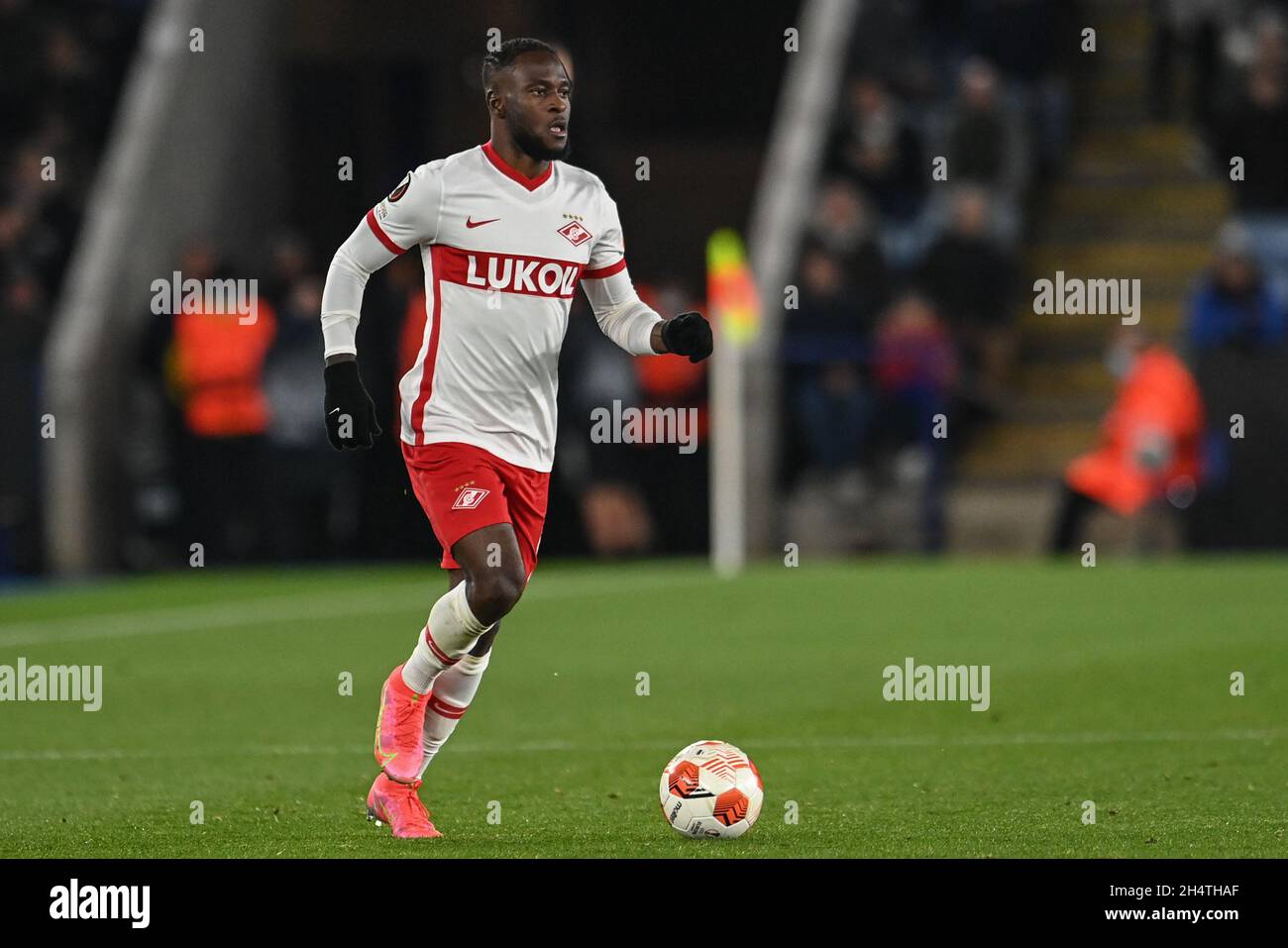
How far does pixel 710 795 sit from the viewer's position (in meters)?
7.43

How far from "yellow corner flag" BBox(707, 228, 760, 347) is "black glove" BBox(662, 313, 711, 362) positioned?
11006 millimetres

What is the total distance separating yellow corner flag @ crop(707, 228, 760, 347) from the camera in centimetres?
1883

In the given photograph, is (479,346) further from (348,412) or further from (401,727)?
(401,727)

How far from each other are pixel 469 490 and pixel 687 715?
361 centimetres

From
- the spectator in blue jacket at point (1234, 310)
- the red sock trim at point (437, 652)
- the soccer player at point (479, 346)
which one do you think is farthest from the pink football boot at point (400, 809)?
the spectator in blue jacket at point (1234, 310)

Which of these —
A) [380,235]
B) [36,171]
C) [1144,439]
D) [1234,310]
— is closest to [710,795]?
[380,235]

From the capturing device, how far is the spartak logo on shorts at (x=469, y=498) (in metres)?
7.51

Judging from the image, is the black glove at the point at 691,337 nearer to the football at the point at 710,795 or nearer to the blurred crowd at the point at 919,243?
the football at the point at 710,795

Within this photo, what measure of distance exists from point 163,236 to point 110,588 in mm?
3860

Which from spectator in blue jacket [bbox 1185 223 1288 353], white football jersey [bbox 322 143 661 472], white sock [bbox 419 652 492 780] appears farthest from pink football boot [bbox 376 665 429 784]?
spectator in blue jacket [bbox 1185 223 1288 353]

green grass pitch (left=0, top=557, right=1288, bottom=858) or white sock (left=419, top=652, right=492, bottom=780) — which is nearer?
green grass pitch (left=0, top=557, right=1288, bottom=858)

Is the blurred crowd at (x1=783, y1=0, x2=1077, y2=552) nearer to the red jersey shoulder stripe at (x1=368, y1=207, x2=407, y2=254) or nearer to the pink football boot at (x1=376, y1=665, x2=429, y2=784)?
the pink football boot at (x1=376, y1=665, x2=429, y2=784)

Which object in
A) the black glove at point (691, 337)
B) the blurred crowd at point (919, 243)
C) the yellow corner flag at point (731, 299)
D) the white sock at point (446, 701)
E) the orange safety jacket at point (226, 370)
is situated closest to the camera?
the black glove at point (691, 337)

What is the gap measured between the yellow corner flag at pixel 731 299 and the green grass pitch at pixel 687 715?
1.93 metres
